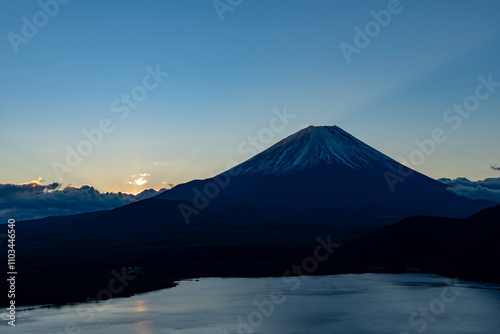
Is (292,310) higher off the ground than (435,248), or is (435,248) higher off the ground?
(435,248)

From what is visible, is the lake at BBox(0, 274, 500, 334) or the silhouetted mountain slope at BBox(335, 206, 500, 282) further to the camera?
the silhouetted mountain slope at BBox(335, 206, 500, 282)

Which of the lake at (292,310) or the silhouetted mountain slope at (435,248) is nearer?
the lake at (292,310)

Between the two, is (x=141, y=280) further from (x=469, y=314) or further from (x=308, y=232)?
(x=308, y=232)

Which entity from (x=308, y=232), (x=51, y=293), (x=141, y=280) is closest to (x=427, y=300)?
(x=141, y=280)

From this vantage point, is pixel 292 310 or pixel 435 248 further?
pixel 435 248
